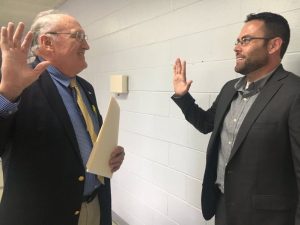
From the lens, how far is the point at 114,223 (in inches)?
110

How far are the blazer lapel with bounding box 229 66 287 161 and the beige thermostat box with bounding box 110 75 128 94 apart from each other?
1550 mm

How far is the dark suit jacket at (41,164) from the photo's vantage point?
1185 millimetres

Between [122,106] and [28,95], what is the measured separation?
1544 mm

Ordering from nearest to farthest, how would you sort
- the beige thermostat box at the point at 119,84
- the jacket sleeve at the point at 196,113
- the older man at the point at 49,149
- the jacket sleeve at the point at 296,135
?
the jacket sleeve at the point at 296,135 < the older man at the point at 49,149 < the jacket sleeve at the point at 196,113 < the beige thermostat box at the point at 119,84

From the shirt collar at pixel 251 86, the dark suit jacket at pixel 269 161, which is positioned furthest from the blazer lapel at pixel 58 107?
the shirt collar at pixel 251 86

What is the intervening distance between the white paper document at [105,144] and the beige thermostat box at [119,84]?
4.26 ft

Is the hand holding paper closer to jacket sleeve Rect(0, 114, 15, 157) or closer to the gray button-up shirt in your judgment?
jacket sleeve Rect(0, 114, 15, 157)

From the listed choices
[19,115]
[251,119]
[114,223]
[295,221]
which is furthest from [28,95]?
[114,223]

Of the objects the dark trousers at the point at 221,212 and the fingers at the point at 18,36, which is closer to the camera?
the fingers at the point at 18,36

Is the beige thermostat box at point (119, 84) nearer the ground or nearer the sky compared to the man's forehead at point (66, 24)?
nearer the ground

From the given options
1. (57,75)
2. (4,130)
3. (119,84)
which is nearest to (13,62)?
(4,130)

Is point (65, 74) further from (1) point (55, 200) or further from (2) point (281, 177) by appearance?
(2) point (281, 177)

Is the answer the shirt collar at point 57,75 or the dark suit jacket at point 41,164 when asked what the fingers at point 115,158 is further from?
the shirt collar at point 57,75

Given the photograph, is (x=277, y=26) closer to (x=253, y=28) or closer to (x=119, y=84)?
(x=253, y=28)
